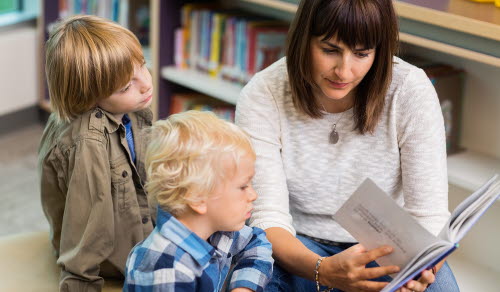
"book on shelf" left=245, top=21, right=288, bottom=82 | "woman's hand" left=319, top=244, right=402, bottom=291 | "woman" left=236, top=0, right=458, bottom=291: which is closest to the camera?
"woman's hand" left=319, top=244, right=402, bottom=291

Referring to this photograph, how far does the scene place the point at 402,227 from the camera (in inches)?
53.5

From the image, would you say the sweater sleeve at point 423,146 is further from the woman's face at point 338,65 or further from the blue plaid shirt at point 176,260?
the blue plaid shirt at point 176,260

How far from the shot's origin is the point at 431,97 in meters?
1.67

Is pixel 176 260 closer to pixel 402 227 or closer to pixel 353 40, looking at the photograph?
pixel 402 227

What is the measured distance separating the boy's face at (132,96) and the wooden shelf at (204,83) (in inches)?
39.4

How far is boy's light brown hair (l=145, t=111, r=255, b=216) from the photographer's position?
137 cm

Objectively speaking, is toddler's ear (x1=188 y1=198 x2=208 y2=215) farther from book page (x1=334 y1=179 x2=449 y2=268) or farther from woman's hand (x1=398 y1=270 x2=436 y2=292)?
woman's hand (x1=398 y1=270 x2=436 y2=292)

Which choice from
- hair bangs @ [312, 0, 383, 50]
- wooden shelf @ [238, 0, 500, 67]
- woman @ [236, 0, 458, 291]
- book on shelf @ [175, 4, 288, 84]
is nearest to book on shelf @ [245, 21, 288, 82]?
book on shelf @ [175, 4, 288, 84]

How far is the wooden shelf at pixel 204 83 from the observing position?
8.98 ft

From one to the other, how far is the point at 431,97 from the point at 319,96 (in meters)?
0.26

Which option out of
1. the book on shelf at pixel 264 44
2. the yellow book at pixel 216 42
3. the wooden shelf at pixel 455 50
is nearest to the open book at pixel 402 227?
the wooden shelf at pixel 455 50

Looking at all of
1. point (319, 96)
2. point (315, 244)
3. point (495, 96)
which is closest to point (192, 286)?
point (315, 244)

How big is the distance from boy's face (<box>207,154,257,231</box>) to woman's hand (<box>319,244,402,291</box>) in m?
0.23

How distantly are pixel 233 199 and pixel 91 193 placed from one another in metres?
0.40
